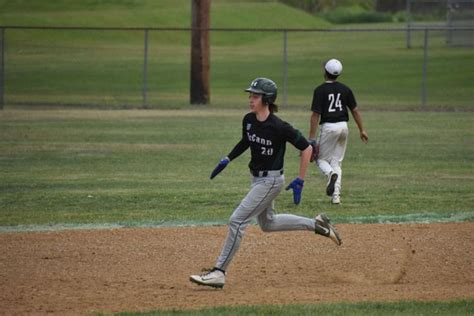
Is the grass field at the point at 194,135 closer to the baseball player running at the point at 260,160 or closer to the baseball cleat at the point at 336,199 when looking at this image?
the baseball cleat at the point at 336,199

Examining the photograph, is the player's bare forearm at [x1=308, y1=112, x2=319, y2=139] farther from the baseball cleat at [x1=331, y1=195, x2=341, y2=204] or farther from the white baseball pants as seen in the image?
the baseball cleat at [x1=331, y1=195, x2=341, y2=204]

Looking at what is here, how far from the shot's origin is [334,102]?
48.3ft

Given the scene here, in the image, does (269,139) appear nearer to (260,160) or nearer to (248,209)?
(260,160)

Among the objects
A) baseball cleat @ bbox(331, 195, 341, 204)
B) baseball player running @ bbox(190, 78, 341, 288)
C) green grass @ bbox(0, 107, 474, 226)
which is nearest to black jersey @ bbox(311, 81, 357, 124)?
baseball cleat @ bbox(331, 195, 341, 204)

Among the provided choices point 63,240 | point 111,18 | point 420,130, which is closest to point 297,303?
point 63,240

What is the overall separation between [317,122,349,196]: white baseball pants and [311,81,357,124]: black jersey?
11 centimetres

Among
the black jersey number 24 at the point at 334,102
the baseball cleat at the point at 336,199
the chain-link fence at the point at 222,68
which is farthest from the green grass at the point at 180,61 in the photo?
the black jersey number 24 at the point at 334,102

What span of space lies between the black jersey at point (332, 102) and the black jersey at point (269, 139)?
4998 mm

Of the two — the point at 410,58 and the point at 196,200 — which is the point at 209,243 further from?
the point at 410,58

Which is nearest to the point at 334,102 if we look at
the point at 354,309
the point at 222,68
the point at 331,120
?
the point at 331,120

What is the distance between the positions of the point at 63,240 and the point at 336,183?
4358 mm

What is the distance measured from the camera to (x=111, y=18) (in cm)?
6041

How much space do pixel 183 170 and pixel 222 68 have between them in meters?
30.8

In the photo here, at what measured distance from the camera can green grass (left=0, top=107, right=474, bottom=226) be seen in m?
14.7
